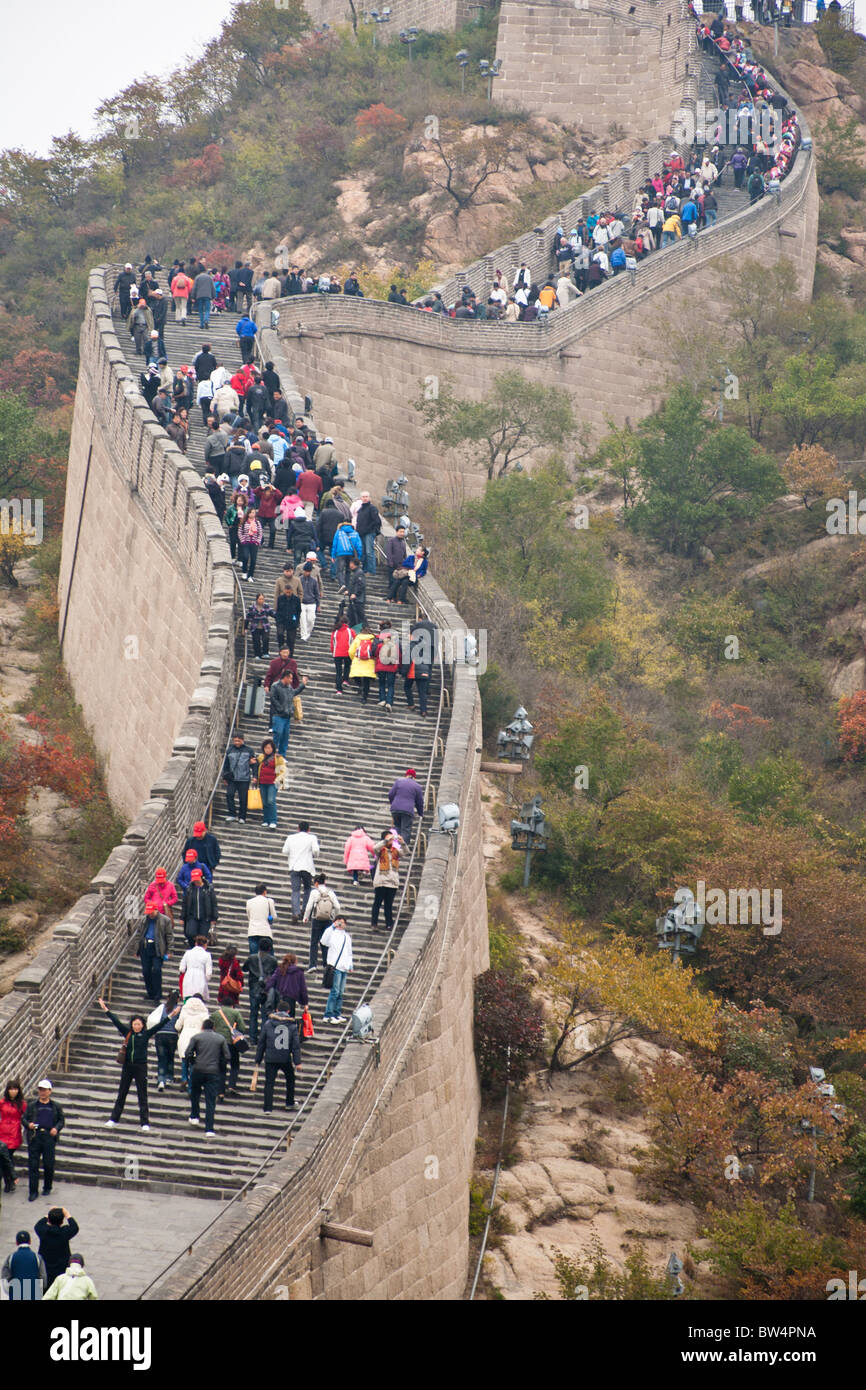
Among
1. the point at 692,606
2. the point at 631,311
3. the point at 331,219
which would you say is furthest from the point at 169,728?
the point at 331,219

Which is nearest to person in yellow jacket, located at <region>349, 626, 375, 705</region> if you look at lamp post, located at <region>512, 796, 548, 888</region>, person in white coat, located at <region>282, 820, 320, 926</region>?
lamp post, located at <region>512, 796, 548, 888</region>

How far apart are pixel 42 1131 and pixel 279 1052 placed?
2.52m

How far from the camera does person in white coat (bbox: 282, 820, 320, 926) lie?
72.0ft

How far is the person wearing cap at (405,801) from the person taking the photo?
78.5 ft

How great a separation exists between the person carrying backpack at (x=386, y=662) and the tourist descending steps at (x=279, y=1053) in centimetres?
840

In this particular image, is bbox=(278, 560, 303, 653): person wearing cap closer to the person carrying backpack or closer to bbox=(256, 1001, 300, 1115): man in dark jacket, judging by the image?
the person carrying backpack

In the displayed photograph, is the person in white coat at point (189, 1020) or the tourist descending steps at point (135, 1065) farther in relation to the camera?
the person in white coat at point (189, 1020)

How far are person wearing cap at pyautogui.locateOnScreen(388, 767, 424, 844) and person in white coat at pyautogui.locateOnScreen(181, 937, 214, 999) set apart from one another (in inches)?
183

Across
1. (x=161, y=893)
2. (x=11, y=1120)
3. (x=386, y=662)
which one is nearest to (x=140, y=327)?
(x=386, y=662)

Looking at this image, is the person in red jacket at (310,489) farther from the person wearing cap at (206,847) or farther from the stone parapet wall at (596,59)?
the stone parapet wall at (596,59)

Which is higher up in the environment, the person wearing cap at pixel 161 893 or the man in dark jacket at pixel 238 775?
the man in dark jacket at pixel 238 775

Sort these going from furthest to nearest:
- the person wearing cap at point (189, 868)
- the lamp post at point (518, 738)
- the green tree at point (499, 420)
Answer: the green tree at point (499, 420), the lamp post at point (518, 738), the person wearing cap at point (189, 868)

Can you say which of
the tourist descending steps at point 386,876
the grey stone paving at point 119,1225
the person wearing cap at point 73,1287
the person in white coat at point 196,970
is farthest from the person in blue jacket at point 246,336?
the person wearing cap at point 73,1287
